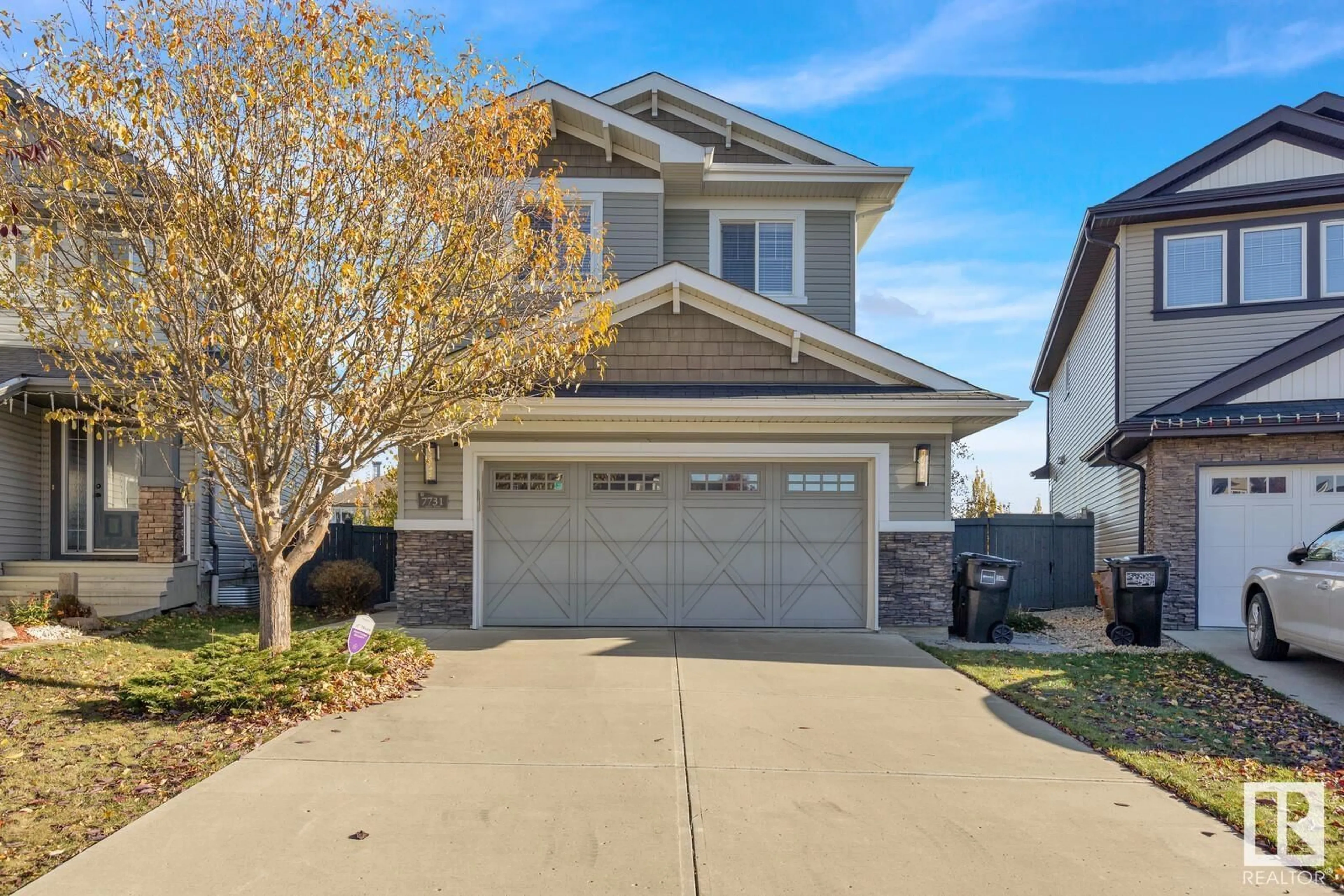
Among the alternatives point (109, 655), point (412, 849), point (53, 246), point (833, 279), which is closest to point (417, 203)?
point (53, 246)

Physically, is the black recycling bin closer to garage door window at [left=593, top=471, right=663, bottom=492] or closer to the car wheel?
the car wheel

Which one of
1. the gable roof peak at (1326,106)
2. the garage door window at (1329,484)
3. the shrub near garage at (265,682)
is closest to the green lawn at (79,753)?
the shrub near garage at (265,682)

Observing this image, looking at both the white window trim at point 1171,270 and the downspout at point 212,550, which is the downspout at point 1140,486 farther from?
the downspout at point 212,550

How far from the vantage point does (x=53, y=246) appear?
285 inches

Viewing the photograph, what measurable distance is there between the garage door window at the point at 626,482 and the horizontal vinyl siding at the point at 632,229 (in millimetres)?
4018

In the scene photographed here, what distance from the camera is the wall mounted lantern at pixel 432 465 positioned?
1160cm

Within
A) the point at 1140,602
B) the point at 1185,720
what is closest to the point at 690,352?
the point at 1140,602

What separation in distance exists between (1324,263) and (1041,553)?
5.93 m

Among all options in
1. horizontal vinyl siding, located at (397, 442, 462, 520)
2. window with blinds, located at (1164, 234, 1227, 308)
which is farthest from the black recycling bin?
horizontal vinyl siding, located at (397, 442, 462, 520)

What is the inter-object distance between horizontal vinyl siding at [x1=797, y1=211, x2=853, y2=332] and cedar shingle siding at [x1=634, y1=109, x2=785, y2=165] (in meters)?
1.27

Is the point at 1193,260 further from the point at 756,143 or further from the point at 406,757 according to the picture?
the point at 406,757

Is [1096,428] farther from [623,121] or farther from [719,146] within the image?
[623,121]

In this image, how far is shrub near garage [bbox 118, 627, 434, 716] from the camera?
696cm

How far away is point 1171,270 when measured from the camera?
48.0 ft
